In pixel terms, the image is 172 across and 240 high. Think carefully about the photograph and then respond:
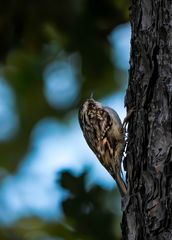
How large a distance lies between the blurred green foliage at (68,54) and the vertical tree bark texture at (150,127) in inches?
39.5

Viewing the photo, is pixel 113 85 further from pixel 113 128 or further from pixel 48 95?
pixel 113 128

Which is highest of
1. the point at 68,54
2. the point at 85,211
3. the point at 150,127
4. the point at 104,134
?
the point at 68,54

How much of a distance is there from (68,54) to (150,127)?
2.62 meters

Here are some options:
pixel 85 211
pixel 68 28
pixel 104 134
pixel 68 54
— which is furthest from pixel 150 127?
pixel 68 54

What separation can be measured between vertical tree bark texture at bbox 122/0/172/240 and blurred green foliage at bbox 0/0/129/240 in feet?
3.29

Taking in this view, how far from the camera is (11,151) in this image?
7883 mm

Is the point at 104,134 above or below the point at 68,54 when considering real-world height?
below

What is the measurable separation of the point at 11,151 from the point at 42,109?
64 centimetres

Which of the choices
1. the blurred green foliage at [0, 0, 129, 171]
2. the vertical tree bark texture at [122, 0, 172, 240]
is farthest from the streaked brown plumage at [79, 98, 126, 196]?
the vertical tree bark texture at [122, 0, 172, 240]

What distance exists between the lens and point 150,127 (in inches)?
126

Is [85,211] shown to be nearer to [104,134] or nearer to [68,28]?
[104,134]

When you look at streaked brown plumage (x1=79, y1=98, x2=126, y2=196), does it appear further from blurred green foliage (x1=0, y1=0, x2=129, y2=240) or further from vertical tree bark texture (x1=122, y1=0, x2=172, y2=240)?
vertical tree bark texture (x1=122, y1=0, x2=172, y2=240)

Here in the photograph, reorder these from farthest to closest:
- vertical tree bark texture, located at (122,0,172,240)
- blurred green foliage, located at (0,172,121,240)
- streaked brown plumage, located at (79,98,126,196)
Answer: streaked brown plumage, located at (79,98,126,196) → blurred green foliage, located at (0,172,121,240) → vertical tree bark texture, located at (122,0,172,240)

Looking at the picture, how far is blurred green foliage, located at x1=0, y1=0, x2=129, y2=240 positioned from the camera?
4332 millimetres
